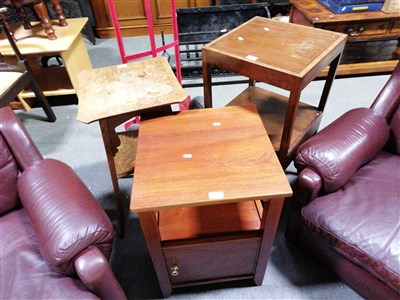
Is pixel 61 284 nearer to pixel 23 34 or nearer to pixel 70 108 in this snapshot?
pixel 70 108

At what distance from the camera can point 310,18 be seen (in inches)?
79.0

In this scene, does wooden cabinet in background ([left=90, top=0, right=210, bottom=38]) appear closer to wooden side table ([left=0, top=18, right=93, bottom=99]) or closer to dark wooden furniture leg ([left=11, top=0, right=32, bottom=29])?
wooden side table ([left=0, top=18, right=93, bottom=99])

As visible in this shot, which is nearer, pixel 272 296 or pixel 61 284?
pixel 61 284

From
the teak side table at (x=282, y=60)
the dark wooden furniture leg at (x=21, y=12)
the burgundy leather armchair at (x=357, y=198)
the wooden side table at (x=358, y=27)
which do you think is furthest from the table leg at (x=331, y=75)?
the dark wooden furniture leg at (x=21, y=12)

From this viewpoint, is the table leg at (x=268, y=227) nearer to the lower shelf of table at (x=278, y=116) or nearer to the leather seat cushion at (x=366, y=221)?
the leather seat cushion at (x=366, y=221)

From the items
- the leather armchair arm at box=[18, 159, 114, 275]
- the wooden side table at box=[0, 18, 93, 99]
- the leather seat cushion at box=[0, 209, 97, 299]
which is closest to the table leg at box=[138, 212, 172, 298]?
the leather armchair arm at box=[18, 159, 114, 275]

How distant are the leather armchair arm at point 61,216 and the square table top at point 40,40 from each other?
4.35 feet

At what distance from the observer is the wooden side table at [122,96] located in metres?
1.00

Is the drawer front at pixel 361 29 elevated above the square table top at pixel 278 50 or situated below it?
below

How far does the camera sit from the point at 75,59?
6.97ft

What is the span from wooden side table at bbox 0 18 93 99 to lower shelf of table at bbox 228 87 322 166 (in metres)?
1.33

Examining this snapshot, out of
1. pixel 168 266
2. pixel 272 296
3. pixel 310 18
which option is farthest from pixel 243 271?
pixel 310 18

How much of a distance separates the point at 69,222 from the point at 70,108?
173 centimetres

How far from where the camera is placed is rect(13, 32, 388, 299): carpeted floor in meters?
1.16
